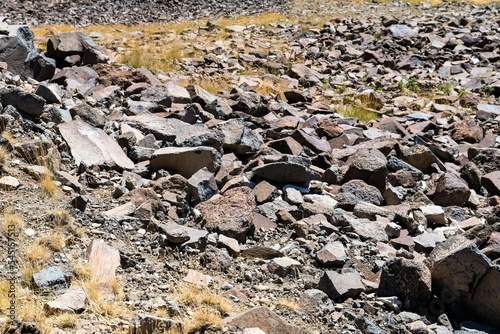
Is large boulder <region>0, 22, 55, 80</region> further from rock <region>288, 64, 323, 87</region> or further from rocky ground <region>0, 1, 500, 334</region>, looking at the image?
rock <region>288, 64, 323, 87</region>

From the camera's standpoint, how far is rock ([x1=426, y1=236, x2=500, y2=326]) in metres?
4.61

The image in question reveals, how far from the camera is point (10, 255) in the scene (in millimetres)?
4273

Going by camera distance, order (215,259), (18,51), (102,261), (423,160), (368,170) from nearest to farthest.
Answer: (102,261), (215,259), (368,170), (423,160), (18,51)

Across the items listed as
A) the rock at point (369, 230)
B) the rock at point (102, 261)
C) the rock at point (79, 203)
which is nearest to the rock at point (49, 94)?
the rock at point (79, 203)

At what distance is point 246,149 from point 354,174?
57.1 inches

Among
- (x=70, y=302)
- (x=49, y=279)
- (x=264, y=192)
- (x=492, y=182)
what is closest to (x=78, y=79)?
(x=264, y=192)

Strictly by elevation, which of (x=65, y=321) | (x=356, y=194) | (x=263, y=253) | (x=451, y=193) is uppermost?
(x=65, y=321)

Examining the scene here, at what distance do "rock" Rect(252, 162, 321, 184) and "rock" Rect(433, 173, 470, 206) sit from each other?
5.39 feet

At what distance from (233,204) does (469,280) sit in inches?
90.0

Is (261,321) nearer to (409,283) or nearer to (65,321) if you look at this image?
(65,321)

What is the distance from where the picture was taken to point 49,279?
13.4 ft

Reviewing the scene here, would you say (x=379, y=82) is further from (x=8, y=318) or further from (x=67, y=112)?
(x=8, y=318)

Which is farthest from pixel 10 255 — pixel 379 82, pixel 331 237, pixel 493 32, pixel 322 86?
pixel 493 32

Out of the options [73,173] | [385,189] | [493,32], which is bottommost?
[493,32]
